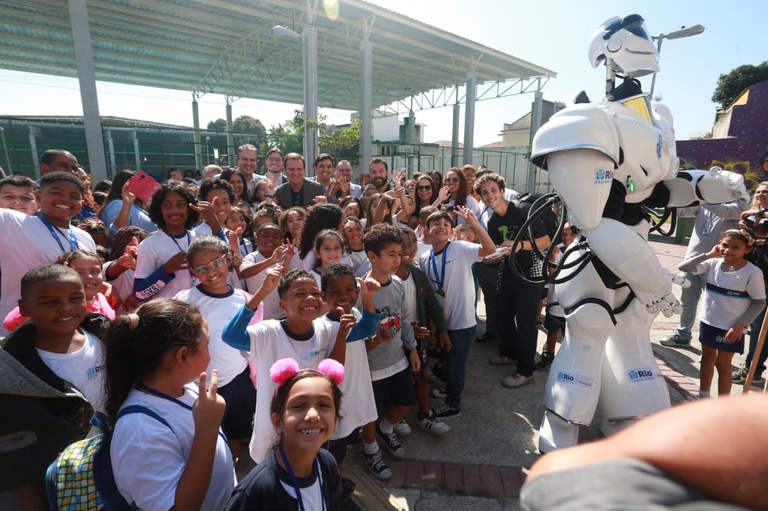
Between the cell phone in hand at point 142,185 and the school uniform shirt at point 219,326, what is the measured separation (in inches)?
53.7

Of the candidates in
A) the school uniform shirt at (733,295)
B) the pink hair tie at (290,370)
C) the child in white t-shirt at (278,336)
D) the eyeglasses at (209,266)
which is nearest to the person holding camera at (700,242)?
the school uniform shirt at (733,295)

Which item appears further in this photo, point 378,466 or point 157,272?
point 157,272

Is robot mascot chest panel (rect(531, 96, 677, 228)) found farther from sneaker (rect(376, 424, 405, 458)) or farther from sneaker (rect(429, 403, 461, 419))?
sneaker (rect(376, 424, 405, 458))

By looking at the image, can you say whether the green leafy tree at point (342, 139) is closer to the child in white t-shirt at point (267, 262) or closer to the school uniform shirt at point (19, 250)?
the child in white t-shirt at point (267, 262)

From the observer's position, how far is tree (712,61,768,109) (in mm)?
25984

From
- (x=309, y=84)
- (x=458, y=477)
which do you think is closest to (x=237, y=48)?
(x=309, y=84)

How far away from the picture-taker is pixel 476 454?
2.40 meters

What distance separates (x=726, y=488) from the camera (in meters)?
0.38

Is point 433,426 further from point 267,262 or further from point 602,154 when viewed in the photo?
point 602,154

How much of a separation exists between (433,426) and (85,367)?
6.50 feet

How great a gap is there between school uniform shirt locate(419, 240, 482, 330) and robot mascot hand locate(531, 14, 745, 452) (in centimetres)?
59

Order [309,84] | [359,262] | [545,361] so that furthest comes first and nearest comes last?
1. [309,84]
2. [545,361]
3. [359,262]

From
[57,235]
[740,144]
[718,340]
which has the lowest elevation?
[718,340]

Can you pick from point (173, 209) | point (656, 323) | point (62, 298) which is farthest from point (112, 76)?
point (656, 323)
